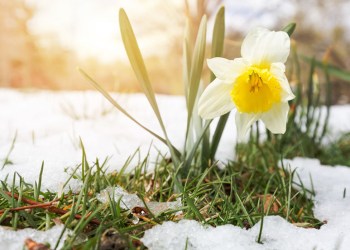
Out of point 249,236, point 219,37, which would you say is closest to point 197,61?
point 219,37

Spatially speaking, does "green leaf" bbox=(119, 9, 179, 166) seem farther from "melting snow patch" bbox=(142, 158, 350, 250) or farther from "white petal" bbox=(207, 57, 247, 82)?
"melting snow patch" bbox=(142, 158, 350, 250)

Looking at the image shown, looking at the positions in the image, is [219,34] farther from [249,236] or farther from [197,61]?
[249,236]

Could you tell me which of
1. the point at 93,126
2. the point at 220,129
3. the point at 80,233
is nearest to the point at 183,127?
the point at 93,126

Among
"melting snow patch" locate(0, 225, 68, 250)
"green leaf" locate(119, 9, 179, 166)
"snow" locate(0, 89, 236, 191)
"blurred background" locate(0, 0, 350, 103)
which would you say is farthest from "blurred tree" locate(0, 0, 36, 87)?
"melting snow patch" locate(0, 225, 68, 250)

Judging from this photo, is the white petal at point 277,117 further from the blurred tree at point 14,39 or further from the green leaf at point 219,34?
the blurred tree at point 14,39

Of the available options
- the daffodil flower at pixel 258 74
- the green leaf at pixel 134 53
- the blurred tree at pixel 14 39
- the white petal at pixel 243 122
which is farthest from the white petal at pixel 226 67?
the blurred tree at pixel 14 39

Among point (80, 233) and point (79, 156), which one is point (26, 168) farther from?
point (80, 233)

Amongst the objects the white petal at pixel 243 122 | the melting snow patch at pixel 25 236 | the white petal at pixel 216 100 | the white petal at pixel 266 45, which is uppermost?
the white petal at pixel 266 45
